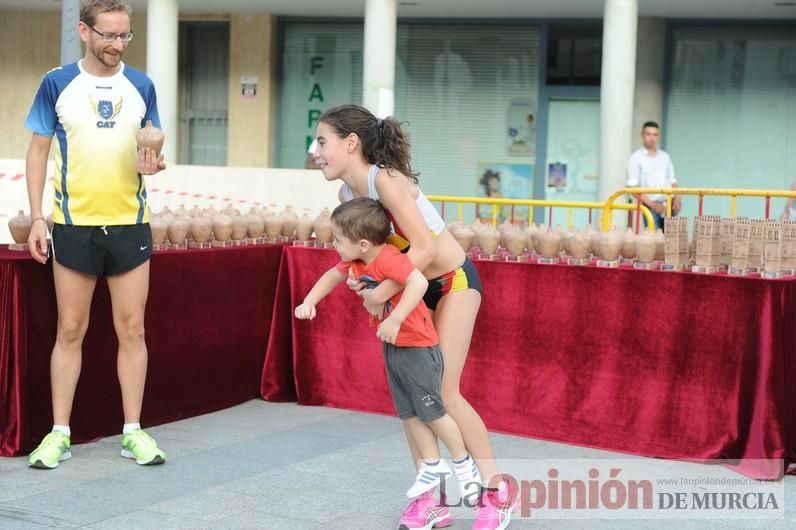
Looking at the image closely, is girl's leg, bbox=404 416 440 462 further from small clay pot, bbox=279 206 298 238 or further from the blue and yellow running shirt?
small clay pot, bbox=279 206 298 238

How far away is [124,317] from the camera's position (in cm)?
535

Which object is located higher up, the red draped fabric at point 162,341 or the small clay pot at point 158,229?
the small clay pot at point 158,229

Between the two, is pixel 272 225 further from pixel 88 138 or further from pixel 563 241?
pixel 88 138

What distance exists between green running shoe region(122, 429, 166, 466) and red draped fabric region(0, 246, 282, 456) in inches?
17.1

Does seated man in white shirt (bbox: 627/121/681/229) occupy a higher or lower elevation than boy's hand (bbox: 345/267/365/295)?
higher

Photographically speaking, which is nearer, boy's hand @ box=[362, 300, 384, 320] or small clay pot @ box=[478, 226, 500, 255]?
boy's hand @ box=[362, 300, 384, 320]

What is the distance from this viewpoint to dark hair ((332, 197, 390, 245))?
4059 mm

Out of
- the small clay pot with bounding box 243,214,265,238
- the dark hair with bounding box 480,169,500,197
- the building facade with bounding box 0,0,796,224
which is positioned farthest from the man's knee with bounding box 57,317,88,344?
the dark hair with bounding box 480,169,500,197

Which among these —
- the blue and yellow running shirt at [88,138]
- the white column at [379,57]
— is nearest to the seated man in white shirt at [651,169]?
the white column at [379,57]

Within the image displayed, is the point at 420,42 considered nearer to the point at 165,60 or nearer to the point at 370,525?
the point at 165,60

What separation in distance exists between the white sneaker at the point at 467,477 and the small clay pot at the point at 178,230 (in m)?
2.69

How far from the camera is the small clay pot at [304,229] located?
23.2ft

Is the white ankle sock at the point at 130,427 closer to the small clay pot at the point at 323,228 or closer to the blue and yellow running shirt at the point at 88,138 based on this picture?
the blue and yellow running shirt at the point at 88,138

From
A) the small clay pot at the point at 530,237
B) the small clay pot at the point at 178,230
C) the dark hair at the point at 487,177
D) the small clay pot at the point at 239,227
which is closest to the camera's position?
the small clay pot at the point at 530,237
